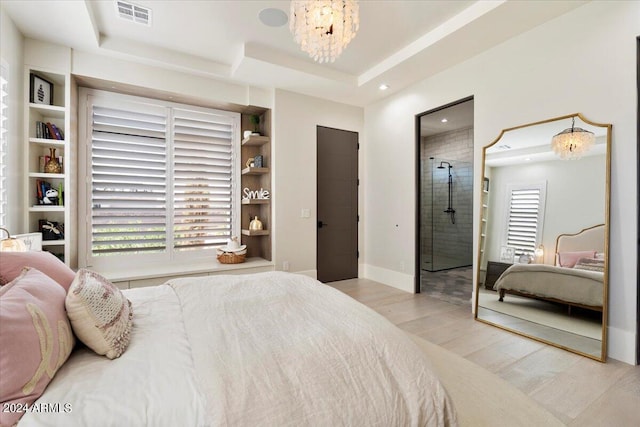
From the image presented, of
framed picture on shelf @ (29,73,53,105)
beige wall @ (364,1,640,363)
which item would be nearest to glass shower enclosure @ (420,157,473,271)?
beige wall @ (364,1,640,363)

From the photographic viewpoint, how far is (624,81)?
2.23m

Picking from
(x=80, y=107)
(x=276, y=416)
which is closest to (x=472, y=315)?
(x=276, y=416)

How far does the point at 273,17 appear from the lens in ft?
9.09

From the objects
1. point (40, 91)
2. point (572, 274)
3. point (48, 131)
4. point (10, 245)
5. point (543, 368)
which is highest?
point (40, 91)

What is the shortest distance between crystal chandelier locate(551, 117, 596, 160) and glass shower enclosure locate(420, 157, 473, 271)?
2988mm

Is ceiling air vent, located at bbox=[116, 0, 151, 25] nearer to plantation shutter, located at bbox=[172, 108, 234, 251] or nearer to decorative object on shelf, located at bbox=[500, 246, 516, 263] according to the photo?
plantation shutter, located at bbox=[172, 108, 234, 251]

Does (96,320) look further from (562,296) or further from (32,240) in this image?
(562,296)

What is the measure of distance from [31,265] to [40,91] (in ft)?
8.61

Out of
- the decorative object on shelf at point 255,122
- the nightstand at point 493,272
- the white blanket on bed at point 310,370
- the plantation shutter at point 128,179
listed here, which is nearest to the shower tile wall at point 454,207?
the nightstand at point 493,272

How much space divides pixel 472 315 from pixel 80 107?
495cm

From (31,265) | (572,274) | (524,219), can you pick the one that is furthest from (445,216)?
(31,265)

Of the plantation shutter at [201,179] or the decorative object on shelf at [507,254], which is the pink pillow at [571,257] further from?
the plantation shutter at [201,179]

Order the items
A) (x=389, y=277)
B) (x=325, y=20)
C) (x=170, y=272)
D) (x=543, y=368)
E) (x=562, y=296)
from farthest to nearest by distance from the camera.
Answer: (x=389, y=277), (x=170, y=272), (x=562, y=296), (x=543, y=368), (x=325, y=20)

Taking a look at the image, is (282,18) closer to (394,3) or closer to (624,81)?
(394,3)
